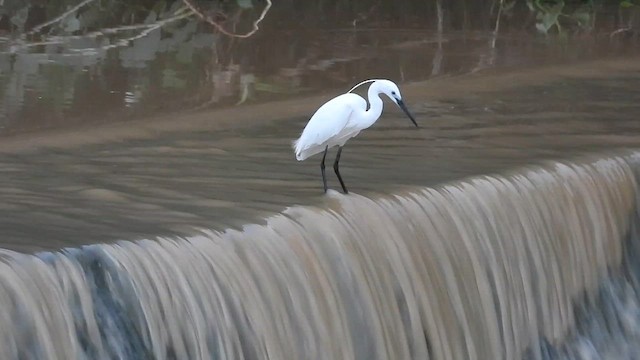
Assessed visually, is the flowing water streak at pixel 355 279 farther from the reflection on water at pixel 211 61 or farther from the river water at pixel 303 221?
the reflection on water at pixel 211 61

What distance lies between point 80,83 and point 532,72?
2.98 metres

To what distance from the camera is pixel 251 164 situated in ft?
17.5

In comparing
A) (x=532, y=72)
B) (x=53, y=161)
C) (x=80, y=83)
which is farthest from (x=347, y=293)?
(x=532, y=72)

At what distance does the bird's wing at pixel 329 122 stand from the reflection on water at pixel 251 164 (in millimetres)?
A: 253

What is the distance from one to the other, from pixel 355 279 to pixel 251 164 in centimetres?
104

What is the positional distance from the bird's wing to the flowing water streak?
249 mm

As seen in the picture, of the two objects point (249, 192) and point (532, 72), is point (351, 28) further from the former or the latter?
point (249, 192)

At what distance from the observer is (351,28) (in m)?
11.0

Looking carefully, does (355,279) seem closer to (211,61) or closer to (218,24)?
(211,61)

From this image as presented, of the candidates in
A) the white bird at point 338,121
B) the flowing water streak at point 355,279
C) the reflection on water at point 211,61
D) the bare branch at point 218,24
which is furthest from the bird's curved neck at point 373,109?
the bare branch at point 218,24

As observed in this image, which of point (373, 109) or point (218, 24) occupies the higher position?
point (373, 109)

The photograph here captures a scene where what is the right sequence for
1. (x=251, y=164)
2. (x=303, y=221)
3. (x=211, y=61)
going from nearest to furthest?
(x=303, y=221), (x=251, y=164), (x=211, y=61)

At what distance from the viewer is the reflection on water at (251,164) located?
420 centimetres

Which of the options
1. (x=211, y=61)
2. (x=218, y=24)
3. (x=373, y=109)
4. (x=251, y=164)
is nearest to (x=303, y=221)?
(x=373, y=109)
